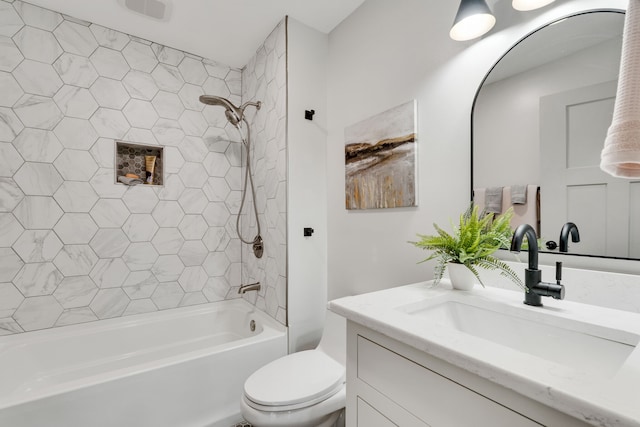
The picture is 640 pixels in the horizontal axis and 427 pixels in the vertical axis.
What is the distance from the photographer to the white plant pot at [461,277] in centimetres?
102

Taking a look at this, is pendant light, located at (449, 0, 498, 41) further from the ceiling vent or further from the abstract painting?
the ceiling vent

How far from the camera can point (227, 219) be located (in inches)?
94.3

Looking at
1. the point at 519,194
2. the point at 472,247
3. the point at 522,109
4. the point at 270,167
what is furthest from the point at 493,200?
the point at 270,167

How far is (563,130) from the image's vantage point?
928 millimetres

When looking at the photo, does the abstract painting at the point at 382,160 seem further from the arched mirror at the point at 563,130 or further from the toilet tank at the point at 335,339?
the toilet tank at the point at 335,339

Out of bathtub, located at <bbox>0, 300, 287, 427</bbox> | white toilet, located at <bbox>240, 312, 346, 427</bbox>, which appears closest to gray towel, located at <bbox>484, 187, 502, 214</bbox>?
white toilet, located at <bbox>240, 312, 346, 427</bbox>

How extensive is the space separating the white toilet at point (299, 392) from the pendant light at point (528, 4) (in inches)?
60.8

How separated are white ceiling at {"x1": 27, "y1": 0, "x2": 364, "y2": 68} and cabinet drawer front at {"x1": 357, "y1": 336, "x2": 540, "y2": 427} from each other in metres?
1.88

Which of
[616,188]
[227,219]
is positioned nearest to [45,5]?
[227,219]

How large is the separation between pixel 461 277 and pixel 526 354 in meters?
0.50

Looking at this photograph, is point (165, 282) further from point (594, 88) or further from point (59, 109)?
point (594, 88)

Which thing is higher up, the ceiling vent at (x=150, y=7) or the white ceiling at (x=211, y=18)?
the white ceiling at (x=211, y=18)

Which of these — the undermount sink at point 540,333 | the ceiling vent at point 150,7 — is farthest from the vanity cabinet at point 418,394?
the ceiling vent at point 150,7

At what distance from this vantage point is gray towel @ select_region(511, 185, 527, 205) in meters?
1.02
